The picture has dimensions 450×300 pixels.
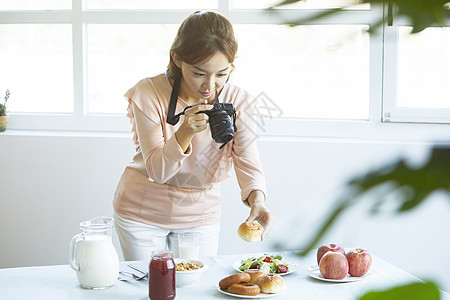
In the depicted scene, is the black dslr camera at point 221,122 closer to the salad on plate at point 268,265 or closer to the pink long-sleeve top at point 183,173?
the pink long-sleeve top at point 183,173

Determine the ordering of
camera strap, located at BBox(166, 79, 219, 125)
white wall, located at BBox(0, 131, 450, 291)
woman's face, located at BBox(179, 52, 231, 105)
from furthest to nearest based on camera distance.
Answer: white wall, located at BBox(0, 131, 450, 291) → camera strap, located at BBox(166, 79, 219, 125) → woman's face, located at BBox(179, 52, 231, 105)

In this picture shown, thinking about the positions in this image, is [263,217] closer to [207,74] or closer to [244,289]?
[244,289]

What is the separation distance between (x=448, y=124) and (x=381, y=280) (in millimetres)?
1529

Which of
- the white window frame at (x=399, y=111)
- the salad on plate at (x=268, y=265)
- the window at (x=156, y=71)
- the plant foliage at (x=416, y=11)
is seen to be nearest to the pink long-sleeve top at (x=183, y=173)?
the salad on plate at (x=268, y=265)

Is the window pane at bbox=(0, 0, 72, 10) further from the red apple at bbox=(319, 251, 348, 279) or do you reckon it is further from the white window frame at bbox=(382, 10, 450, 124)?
the red apple at bbox=(319, 251, 348, 279)

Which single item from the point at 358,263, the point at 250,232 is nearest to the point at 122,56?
the point at 250,232

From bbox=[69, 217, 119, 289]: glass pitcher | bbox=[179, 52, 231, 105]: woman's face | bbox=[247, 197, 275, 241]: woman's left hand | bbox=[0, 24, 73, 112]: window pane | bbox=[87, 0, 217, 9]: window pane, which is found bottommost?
bbox=[69, 217, 119, 289]: glass pitcher

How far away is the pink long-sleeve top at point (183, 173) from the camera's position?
183 cm

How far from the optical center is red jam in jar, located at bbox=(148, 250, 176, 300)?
1389mm

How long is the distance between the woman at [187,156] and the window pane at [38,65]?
131 centimetres

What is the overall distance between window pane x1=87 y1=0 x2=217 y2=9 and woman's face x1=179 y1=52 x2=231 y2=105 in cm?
126

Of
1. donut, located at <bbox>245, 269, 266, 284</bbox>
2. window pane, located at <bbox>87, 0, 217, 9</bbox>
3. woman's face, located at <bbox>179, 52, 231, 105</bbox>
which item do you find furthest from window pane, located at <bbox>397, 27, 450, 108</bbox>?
donut, located at <bbox>245, 269, 266, 284</bbox>

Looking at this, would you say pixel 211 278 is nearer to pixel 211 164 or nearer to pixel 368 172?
pixel 211 164

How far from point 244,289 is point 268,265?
0.69ft
